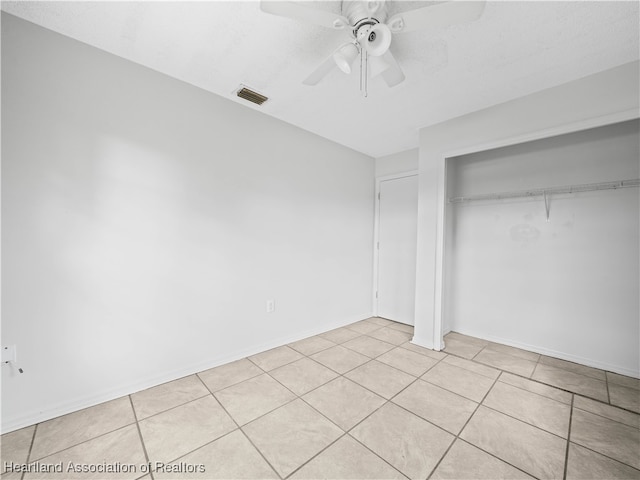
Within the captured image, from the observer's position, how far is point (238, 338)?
256 cm

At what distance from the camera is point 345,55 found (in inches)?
59.1

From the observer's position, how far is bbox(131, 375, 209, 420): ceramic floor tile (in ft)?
5.91

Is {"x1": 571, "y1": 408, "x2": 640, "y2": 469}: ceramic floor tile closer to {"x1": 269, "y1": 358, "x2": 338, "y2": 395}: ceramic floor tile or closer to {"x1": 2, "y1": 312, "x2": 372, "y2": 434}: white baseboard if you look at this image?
{"x1": 269, "y1": 358, "x2": 338, "y2": 395}: ceramic floor tile

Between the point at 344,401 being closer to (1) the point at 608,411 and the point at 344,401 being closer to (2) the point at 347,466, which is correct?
(2) the point at 347,466

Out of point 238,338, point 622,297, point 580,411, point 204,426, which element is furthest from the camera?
point 238,338

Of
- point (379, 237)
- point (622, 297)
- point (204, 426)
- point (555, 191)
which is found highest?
point (555, 191)

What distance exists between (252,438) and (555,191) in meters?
3.41

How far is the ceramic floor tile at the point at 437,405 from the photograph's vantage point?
1.71 metres

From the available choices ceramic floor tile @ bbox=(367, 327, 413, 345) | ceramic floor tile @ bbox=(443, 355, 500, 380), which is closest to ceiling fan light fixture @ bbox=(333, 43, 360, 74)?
ceramic floor tile @ bbox=(443, 355, 500, 380)

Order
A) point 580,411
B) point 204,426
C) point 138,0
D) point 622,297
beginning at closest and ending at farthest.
Result: point 138,0 → point 204,426 → point 580,411 → point 622,297

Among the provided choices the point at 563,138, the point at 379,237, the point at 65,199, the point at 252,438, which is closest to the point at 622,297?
the point at 563,138

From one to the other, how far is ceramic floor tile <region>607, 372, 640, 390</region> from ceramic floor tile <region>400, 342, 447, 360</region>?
129 cm

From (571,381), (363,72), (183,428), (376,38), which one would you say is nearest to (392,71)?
(376,38)

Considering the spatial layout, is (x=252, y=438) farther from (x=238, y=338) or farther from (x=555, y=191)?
(x=555, y=191)
